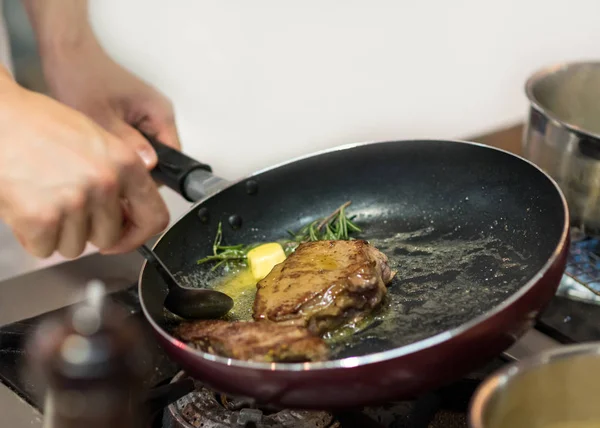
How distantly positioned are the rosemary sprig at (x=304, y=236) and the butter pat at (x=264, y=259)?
42 millimetres

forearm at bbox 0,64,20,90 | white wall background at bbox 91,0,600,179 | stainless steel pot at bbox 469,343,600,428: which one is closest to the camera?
stainless steel pot at bbox 469,343,600,428

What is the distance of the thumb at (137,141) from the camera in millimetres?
1240

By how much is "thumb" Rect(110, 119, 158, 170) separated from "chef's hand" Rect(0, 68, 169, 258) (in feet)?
1.11

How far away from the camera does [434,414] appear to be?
0.89 m

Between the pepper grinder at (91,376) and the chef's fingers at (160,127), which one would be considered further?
the chef's fingers at (160,127)

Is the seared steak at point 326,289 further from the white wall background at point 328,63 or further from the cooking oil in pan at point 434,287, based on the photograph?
the white wall background at point 328,63

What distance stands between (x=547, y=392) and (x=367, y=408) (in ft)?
0.98

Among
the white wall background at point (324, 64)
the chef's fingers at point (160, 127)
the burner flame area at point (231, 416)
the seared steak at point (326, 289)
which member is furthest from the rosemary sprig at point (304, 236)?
the white wall background at point (324, 64)

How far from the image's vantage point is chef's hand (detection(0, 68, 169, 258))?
82 centimetres

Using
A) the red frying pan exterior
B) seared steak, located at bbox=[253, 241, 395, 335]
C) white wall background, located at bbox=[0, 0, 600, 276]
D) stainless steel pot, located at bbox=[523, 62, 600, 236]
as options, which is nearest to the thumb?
white wall background, located at bbox=[0, 0, 600, 276]

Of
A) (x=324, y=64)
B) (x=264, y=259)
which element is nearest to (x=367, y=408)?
(x=264, y=259)

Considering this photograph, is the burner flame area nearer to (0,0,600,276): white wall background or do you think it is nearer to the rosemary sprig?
the rosemary sprig

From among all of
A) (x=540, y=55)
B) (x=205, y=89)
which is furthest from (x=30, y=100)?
(x=540, y=55)

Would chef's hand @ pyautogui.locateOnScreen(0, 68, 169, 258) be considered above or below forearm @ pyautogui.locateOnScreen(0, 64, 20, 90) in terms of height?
below
